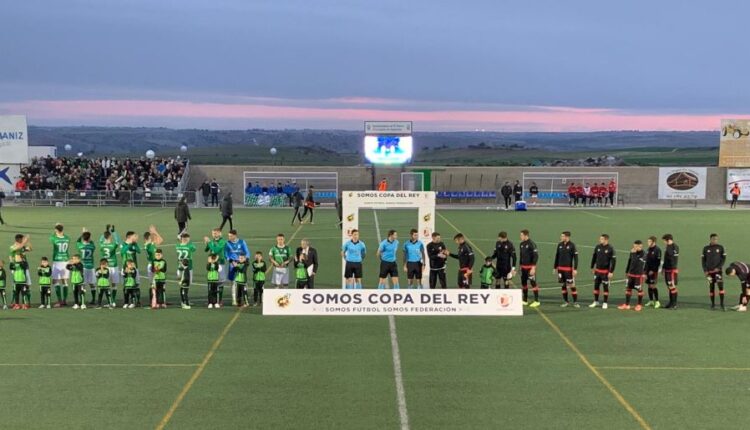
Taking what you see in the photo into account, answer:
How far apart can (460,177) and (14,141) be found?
30.9 m

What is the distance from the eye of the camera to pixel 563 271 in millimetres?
17078

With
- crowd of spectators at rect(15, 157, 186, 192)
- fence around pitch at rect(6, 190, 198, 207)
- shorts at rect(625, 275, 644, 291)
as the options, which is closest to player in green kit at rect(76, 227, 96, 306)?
shorts at rect(625, 275, 644, 291)

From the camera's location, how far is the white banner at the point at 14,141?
165ft

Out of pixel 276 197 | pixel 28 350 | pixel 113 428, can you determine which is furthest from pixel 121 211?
pixel 113 428

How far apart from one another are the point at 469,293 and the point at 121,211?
112 feet

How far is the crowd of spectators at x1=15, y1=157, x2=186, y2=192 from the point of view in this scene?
51.2m

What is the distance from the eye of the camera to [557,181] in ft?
177

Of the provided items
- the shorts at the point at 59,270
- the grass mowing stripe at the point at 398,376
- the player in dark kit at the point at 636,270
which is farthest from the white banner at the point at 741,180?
the shorts at the point at 59,270

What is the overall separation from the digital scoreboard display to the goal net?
445 inches

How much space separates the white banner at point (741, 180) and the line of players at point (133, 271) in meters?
43.2

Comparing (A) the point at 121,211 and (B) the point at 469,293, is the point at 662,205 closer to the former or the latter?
(A) the point at 121,211

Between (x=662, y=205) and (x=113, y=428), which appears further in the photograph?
(x=662, y=205)

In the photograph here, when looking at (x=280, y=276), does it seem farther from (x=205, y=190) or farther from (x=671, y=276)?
(x=205, y=190)

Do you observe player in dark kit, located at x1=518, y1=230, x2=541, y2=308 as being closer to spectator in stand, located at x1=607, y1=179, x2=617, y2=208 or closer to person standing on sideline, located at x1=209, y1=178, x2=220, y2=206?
person standing on sideline, located at x1=209, y1=178, x2=220, y2=206
